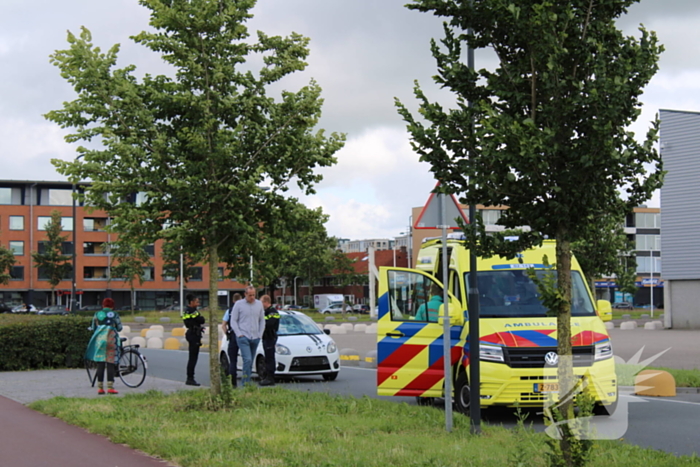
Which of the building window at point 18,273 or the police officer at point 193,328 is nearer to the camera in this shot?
the police officer at point 193,328

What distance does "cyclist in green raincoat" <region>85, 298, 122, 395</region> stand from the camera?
14.8m

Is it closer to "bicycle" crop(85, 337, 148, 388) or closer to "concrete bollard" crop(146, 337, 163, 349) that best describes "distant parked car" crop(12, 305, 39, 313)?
"concrete bollard" crop(146, 337, 163, 349)

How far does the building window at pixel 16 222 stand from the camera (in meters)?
97.7

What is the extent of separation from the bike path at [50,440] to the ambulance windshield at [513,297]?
209 inches

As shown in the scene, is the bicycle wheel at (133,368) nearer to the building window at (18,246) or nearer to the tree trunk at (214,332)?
the tree trunk at (214,332)

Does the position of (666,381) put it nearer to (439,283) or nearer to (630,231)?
(439,283)

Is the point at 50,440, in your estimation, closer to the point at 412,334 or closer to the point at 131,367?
the point at 412,334

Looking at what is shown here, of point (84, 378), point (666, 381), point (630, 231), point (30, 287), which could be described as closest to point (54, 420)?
point (84, 378)

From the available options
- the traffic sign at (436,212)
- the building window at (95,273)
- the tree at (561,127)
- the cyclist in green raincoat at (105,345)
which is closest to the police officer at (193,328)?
the cyclist in green raincoat at (105,345)

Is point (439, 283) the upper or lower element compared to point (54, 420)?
upper

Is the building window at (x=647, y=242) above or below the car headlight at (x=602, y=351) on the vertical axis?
above

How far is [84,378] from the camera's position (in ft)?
59.9

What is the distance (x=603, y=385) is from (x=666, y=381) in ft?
14.9

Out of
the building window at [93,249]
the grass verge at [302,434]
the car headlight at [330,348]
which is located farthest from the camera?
the building window at [93,249]
